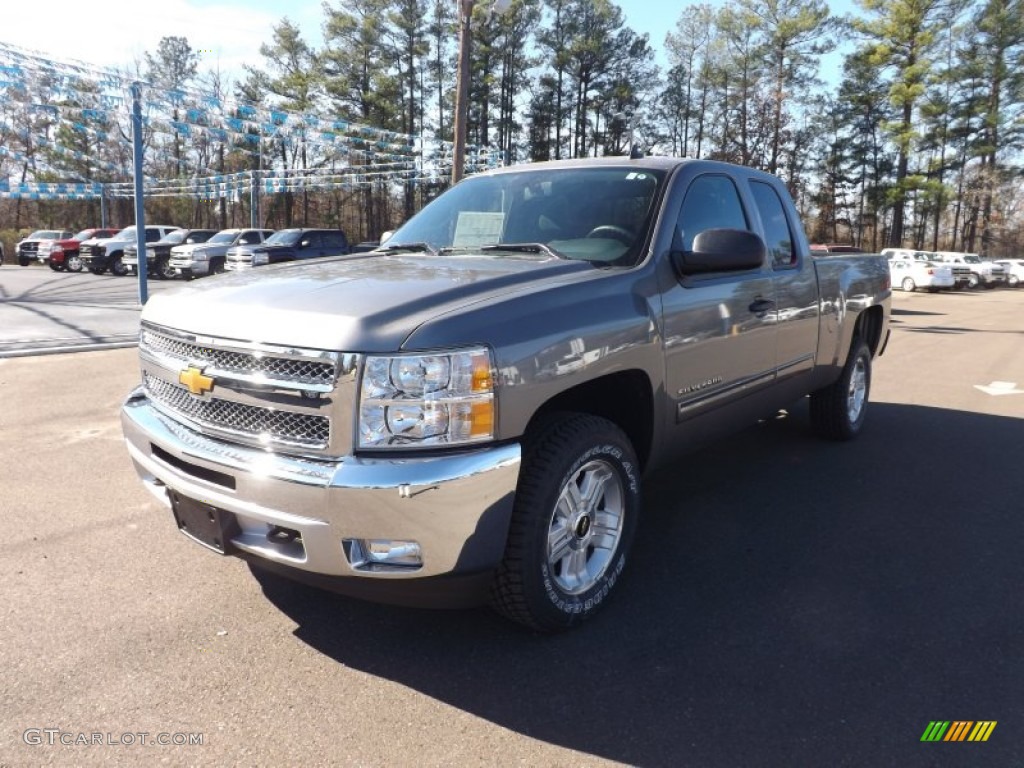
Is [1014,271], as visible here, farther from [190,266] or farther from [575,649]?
[575,649]

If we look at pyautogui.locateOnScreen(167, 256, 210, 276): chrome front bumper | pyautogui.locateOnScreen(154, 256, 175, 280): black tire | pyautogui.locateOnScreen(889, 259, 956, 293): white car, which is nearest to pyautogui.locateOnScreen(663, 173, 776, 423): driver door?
pyautogui.locateOnScreen(167, 256, 210, 276): chrome front bumper

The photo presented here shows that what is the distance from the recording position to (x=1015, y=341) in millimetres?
13695

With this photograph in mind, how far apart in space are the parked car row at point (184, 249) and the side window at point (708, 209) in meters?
18.0

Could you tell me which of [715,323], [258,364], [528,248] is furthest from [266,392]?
[715,323]

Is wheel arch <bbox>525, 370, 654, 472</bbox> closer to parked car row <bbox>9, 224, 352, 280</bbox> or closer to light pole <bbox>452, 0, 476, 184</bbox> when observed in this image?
light pole <bbox>452, 0, 476, 184</bbox>

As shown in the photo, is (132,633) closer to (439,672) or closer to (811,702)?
(439,672)

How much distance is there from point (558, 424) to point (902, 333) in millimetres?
14059

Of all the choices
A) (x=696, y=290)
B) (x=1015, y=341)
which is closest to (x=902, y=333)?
(x=1015, y=341)

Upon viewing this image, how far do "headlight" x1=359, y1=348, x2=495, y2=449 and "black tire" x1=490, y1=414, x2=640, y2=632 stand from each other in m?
0.41

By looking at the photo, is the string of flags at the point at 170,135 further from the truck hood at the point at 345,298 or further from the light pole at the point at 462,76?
the truck hood at the point at 345,298

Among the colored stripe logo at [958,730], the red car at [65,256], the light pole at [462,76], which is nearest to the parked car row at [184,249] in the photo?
the red car at [65,256]

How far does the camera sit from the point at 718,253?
339cm

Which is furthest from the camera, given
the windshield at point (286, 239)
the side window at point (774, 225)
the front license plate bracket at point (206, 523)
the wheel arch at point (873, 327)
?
the windshield at point (286, 239)

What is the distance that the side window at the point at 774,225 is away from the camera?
4.53 meters
